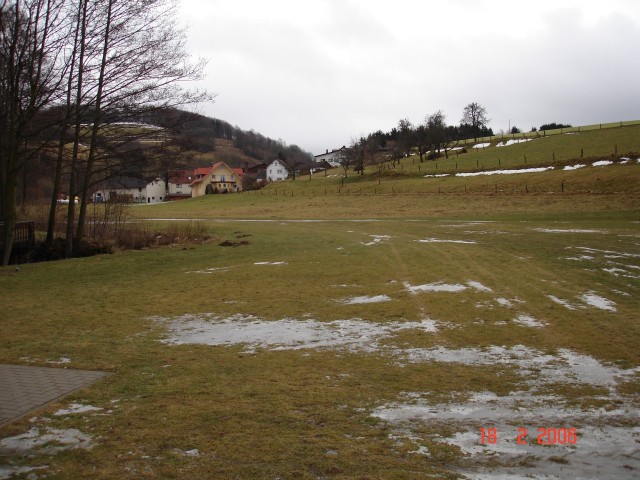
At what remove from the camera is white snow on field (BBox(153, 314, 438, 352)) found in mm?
8133

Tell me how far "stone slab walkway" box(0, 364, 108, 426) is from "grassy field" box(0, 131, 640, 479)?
0.23 meters

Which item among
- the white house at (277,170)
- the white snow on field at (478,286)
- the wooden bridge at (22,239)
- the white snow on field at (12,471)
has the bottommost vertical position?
the white snow on field at (478,286)

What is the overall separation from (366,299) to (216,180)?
112024 millimetres

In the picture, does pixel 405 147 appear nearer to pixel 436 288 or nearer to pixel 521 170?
pixel 521 170

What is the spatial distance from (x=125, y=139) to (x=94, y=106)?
1.60 m

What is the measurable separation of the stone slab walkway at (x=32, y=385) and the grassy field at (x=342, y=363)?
228mm

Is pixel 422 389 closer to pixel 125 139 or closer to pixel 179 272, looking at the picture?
pixel 179 272

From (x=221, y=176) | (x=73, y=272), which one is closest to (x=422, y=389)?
(x=73, y=272)

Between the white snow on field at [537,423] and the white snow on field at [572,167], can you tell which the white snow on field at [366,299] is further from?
the white snow on field at [572,167]

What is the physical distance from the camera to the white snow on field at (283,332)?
813 centimetres

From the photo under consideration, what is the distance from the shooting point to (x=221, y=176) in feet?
396

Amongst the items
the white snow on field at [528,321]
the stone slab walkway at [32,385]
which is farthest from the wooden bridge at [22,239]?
the white snow on field at [528,321]

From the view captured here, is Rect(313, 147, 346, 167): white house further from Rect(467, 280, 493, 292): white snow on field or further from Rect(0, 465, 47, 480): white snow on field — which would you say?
Rect(0, 465, 47, 480): white snow on field
